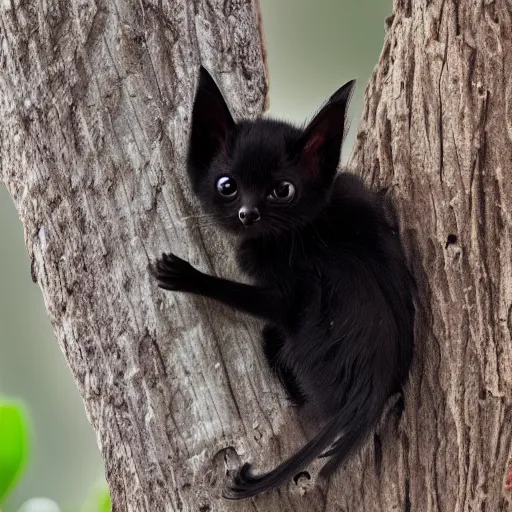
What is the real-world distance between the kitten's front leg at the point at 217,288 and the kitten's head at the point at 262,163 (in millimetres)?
104

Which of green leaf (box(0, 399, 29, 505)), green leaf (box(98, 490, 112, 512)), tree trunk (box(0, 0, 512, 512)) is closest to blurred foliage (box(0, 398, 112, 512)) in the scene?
green leaf (box(0, 399, 29, 505))

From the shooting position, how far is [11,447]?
194 centimetres

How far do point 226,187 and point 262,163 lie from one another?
0.08m

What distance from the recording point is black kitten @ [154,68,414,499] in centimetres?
138

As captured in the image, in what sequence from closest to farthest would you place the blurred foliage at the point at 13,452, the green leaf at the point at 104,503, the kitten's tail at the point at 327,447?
the kitten's tail at the point at 327,447
the blurred foliage at the point at 13,452
the green leaf at the point at 104,503

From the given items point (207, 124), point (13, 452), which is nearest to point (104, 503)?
point (13, 452)

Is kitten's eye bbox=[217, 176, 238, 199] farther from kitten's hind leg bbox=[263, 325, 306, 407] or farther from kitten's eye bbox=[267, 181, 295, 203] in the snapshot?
kitten's hind leg bbox=[263, 325, 306, 407]

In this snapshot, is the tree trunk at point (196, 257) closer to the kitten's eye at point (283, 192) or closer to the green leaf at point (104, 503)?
the kitten's eye at point (283, 192)

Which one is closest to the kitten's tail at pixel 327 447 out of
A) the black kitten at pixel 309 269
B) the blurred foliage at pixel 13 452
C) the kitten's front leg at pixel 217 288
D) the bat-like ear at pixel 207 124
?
the black kitten at pixel 309 269

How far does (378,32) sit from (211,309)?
5.97ft

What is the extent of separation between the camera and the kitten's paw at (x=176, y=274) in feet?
4.49

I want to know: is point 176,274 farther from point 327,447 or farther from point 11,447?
point 11,447

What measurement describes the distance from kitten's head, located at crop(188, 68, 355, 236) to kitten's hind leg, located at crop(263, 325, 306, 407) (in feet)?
0.62

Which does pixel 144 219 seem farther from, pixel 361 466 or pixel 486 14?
pixel 486 14
